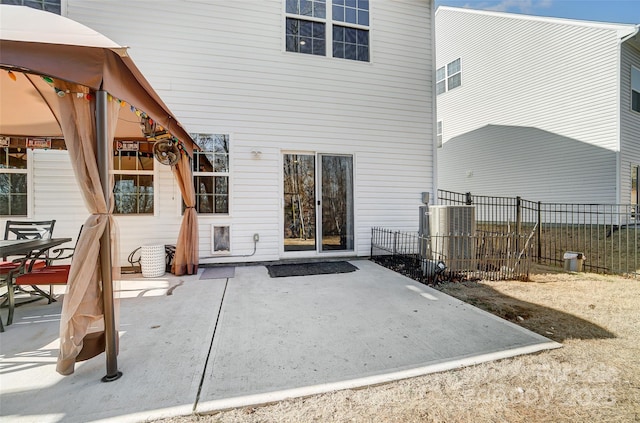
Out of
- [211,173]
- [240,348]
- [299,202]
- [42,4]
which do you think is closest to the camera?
[240,348]

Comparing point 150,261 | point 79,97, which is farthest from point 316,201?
point 79,97

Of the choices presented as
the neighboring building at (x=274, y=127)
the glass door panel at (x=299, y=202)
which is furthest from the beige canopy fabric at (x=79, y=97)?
the glass door panel at (x=299, y=202)

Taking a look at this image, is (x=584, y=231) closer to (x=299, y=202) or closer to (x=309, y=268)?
(x=309, y=268)

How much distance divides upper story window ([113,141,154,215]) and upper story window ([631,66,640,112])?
13.0 m

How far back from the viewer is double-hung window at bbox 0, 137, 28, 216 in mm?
4727

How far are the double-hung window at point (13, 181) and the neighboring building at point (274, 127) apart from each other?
6 centimetres

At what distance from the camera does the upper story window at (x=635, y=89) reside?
27.4ft

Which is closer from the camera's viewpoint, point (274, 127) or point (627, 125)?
point (274, 127)

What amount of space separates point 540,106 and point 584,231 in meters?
5.11

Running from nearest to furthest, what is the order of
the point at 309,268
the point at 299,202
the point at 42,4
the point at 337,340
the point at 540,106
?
the point at 337,340
the point at 42,4
the point at 309,268
the point at 299,202
the point at 540,106

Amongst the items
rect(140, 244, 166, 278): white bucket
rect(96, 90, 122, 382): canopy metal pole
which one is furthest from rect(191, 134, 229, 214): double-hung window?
rect(96, 90, 122, 382): canopy metal pole

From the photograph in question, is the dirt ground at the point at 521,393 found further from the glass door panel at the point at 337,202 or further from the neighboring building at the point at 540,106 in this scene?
the neighboring building at the point at 540,106

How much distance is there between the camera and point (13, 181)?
477 centimetres

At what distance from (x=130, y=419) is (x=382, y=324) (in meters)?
2.15
